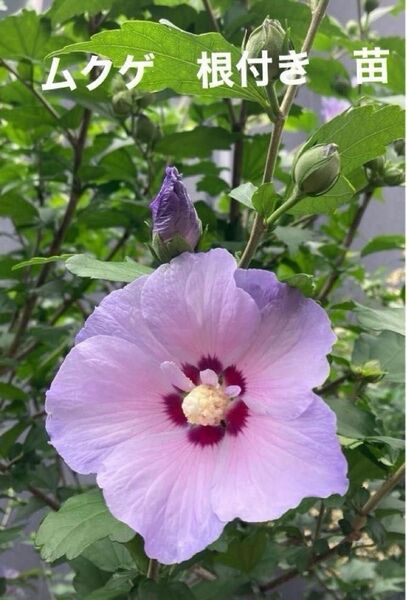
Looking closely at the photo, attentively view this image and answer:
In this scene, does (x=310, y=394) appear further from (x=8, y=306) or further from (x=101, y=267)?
(x=8, y=306)

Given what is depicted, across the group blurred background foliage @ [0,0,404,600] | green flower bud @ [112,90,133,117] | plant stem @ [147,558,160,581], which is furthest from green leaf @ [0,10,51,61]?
Answer: plant stem @ [147,558,160,581]

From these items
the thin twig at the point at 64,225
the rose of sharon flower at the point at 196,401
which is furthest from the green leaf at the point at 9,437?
the rose of sharon flower at the point at 196,401

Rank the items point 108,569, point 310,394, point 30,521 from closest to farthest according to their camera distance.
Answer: point 310,394 < point 108,569 < point 30,521

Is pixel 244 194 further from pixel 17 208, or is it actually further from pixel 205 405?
pixel 17 208

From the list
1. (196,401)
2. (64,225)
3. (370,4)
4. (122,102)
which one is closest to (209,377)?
(196,401)

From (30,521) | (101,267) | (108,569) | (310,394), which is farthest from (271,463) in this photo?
(30,521)
